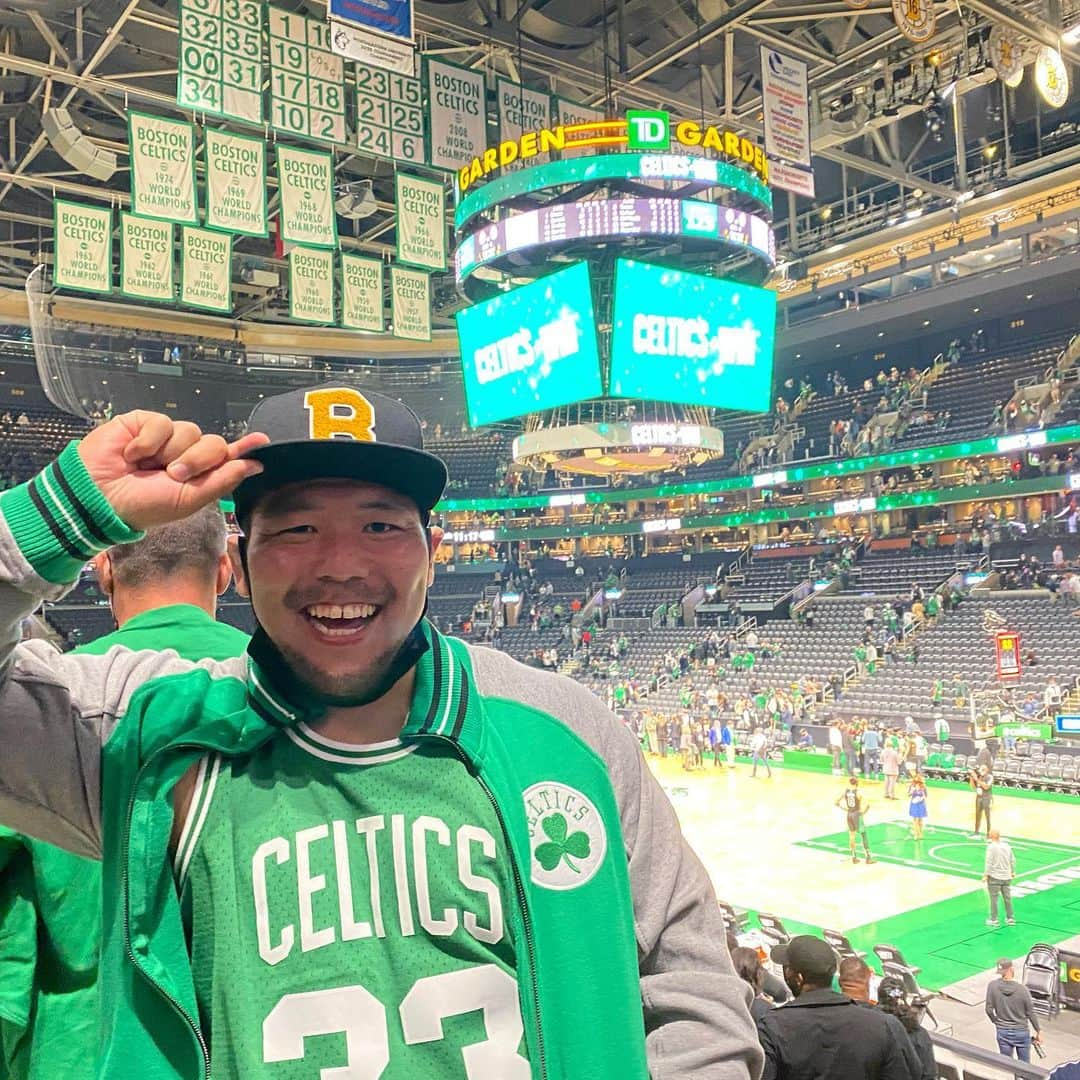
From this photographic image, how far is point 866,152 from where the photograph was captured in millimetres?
24375

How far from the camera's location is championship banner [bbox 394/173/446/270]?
11.8 meters

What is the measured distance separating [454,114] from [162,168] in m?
3.22

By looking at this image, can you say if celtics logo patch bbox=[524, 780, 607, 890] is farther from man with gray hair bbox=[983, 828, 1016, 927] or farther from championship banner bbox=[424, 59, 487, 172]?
man with gray hair bbox=[983, 828, 1016, 927]

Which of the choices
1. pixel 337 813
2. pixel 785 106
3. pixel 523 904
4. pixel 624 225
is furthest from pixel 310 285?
pixel 523 904

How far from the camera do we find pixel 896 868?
Result: 42.2 ft

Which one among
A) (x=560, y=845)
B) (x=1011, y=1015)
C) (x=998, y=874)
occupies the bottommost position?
(x=998, y=874)

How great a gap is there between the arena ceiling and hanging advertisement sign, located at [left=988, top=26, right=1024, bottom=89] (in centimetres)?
20

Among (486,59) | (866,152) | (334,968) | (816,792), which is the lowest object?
(816,792)

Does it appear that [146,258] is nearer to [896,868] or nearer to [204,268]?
[204,268]

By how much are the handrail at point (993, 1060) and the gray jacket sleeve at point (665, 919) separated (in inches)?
169

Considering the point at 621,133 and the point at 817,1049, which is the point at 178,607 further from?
the point at 621,133

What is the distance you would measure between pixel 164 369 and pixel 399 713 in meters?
29.8

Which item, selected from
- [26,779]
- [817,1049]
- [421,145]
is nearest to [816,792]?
[421,145]

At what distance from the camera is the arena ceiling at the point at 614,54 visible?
43.8 ft
